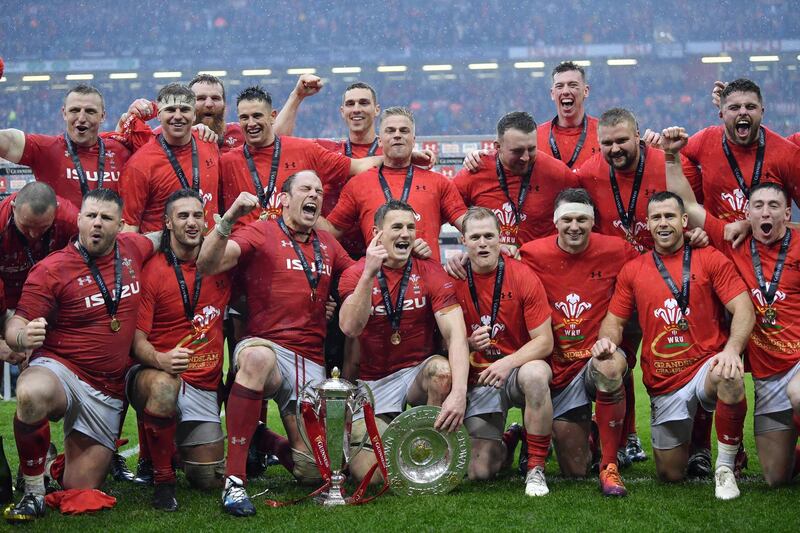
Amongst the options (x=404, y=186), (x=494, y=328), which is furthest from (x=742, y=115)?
(x=404, y=186)

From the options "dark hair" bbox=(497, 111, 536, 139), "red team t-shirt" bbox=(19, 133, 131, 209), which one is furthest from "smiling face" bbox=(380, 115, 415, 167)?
"red team t-shirt" bbox=(19, 133, 131, 209)

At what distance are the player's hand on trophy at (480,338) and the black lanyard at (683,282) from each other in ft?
3.10

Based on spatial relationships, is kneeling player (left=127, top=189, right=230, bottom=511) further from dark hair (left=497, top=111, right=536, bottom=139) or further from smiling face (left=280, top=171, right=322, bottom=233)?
dark hair (left=497, top=111, right=536, bottom=139)

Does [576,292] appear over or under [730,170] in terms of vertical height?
under

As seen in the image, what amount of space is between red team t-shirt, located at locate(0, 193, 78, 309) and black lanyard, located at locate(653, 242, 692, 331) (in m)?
3.05

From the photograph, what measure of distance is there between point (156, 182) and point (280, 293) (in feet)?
3.27

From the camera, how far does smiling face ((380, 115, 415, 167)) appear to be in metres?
5.55

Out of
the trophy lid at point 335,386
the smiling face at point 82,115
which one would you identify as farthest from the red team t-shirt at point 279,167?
the trophy lid at point 335,386

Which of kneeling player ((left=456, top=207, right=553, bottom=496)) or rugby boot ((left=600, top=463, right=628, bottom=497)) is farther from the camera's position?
kneeling player ((left=456, top=207, right=553, bottom=496))

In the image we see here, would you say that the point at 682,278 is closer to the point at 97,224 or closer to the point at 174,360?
the point at 174,360

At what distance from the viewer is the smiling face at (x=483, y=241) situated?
194 inches

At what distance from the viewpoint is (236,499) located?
170 inches

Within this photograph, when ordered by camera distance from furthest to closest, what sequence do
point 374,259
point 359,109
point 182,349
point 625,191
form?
point 359,109, point 625,191, point 182,349, point 374,259

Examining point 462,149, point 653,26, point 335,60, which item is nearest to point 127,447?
point 462,149
